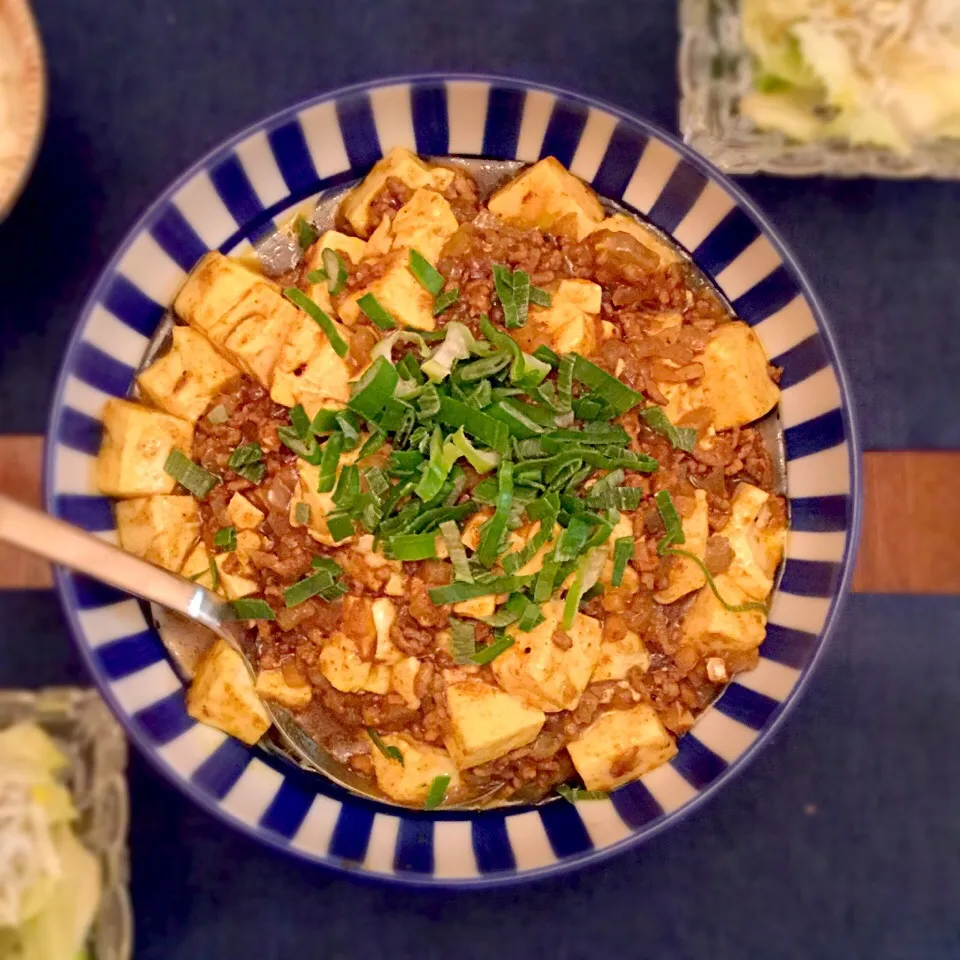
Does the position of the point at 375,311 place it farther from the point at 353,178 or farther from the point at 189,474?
the point at 189,474

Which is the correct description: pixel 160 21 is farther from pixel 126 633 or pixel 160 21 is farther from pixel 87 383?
pixel 126 633

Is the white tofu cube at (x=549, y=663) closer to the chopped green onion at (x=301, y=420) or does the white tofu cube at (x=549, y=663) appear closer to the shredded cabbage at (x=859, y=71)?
the chopped green onion at (x=301, y=420)

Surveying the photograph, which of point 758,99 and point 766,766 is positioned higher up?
point 758,99

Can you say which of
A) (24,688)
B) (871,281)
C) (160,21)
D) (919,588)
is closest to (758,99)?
(871,281)

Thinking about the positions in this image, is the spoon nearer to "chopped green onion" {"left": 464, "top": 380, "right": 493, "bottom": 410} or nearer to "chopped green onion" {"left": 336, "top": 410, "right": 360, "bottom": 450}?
"chopped green onion" {"left": 336, "top": 410, "right": 360, "bottom": 450}

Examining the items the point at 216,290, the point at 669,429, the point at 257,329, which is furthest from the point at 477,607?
the point at 216,290

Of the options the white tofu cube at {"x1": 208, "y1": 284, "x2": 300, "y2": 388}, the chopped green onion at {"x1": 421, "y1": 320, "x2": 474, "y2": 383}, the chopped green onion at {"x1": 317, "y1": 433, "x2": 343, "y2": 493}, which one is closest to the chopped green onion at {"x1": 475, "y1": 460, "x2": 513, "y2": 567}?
A: the chopped green onion at {"x1": 421, "y1": 320, "x2": 474, "y2": 383}
